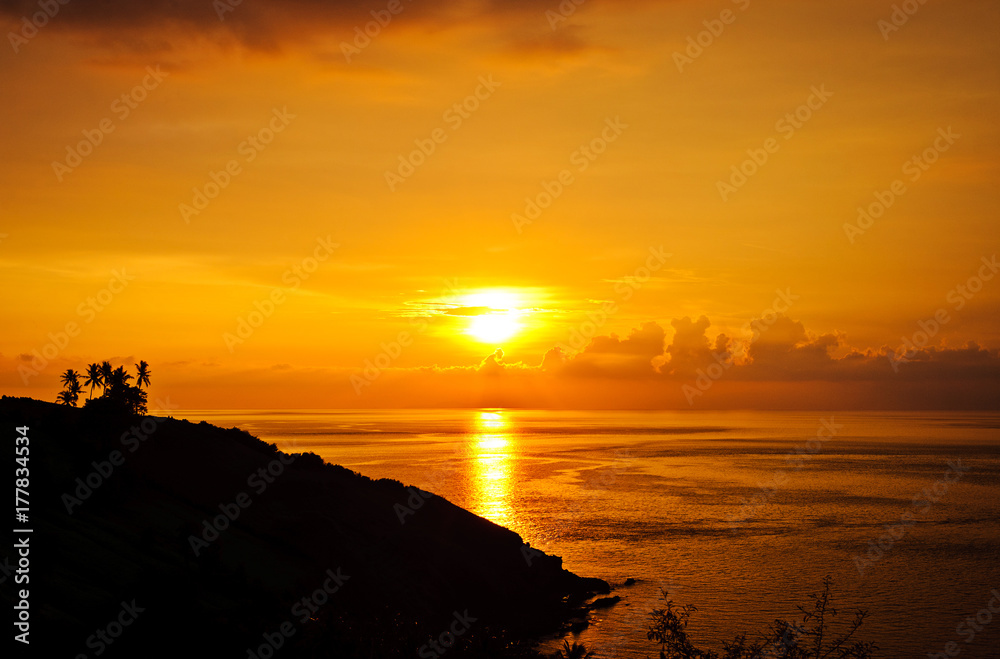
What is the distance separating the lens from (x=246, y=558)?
115ft

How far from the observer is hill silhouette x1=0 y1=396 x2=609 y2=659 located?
779 inches

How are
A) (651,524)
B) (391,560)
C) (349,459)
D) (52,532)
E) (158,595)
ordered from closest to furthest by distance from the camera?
(158,595), (52,532), (391,560), (651,524), (349,459)

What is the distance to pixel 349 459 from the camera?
145625 millimetres

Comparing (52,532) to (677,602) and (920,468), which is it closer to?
(677,602)

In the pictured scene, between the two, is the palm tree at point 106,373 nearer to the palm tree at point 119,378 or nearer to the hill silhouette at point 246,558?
the palm tree at point 119,378

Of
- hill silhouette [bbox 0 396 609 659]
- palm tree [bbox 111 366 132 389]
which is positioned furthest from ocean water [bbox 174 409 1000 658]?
palm tree [bbox 111 366 132 389]

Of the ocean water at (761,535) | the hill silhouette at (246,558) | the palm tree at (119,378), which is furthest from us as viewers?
the palm tree at (119,378)

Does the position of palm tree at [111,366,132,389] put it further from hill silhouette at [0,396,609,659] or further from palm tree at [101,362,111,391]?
hill silhouette at [0,396,609,659]

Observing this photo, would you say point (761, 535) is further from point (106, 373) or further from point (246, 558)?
point (106, 373)

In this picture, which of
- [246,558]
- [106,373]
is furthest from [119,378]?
[246,558]

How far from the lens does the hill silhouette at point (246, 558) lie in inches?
779

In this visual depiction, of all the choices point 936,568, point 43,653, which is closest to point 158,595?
point 43,653

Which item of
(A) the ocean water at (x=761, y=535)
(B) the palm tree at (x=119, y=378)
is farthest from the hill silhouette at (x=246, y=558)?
(B) the palm tree at (x=119, y=378)

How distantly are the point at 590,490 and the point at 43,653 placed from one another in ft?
279
